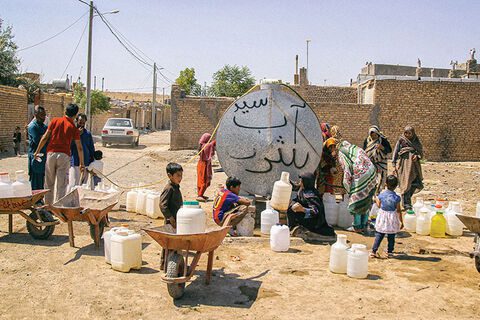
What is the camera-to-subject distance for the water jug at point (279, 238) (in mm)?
6426

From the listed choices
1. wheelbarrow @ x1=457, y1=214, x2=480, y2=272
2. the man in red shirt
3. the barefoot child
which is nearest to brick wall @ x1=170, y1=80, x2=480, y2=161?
the man in red shirt

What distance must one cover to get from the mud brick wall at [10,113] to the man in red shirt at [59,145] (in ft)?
43.5

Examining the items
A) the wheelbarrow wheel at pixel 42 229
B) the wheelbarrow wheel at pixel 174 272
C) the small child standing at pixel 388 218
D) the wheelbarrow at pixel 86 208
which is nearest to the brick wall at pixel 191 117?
the wheelbarrow at pixel 86 208

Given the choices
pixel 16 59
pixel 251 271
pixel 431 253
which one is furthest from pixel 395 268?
pixel 16 59

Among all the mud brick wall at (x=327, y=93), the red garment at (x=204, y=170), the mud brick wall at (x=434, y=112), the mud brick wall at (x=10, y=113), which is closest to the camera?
the red garment at (x=204, y=170)

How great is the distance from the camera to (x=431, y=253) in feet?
22.0

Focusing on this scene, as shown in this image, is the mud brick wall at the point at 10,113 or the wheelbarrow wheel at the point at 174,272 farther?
the mud brick wall at the point at 10,113

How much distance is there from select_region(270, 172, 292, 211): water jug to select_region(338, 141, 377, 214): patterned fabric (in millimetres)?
995

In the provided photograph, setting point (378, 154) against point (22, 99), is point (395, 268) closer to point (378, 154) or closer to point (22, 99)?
point (378, 154)

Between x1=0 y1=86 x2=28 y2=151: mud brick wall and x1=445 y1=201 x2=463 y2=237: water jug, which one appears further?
x1=0 y1=86 x2=28 y2=151: mud brick wall

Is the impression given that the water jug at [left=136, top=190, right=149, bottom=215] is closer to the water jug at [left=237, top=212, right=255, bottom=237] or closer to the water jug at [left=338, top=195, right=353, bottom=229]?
the water jug at [left=237, top=212, right=255, bottom=237]

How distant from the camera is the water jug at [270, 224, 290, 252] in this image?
21.1ft

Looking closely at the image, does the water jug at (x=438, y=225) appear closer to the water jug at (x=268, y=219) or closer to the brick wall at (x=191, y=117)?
the water jug at (x=268, y=219)

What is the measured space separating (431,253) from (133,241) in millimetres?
4096
